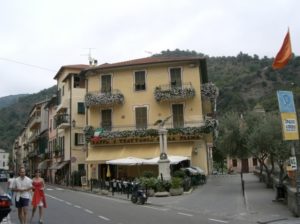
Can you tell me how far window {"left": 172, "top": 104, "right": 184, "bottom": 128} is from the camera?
38.5 m

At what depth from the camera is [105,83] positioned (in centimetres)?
4125

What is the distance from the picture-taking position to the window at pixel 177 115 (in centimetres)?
3847

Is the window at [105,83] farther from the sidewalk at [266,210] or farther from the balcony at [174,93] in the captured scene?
the sidewalk at [266,210]

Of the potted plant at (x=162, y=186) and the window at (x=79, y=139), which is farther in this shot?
the window at (x=79, y=139)

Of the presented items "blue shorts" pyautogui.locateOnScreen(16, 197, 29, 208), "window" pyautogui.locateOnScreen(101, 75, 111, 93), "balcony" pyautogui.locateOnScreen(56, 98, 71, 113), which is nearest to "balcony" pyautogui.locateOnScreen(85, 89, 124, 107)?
"window" pyautogui.locateOnScreen(101, 75, 111, 93)

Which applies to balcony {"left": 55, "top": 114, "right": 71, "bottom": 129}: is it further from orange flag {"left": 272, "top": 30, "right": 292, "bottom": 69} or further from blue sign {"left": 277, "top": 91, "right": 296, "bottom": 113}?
blue sign {"left": 277, "top": 91, "right": 296, "bottom": 113}

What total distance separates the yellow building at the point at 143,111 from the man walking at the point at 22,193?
23.8 meters

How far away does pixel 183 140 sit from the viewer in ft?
123

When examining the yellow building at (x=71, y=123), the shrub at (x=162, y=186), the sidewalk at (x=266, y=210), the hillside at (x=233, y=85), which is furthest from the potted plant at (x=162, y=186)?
the hillside at (x=233, y=85)

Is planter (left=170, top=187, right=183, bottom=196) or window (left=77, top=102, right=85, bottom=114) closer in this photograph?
planter (left=170, top=187, right=183, bottom=196)

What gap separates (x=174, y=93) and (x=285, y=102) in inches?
903

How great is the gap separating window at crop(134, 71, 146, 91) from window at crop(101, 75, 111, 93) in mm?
2589

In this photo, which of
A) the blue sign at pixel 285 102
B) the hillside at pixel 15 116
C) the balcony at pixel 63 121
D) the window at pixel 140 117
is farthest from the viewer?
the hillside at pixel 15 116

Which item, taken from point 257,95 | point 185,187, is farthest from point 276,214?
point 257,95
